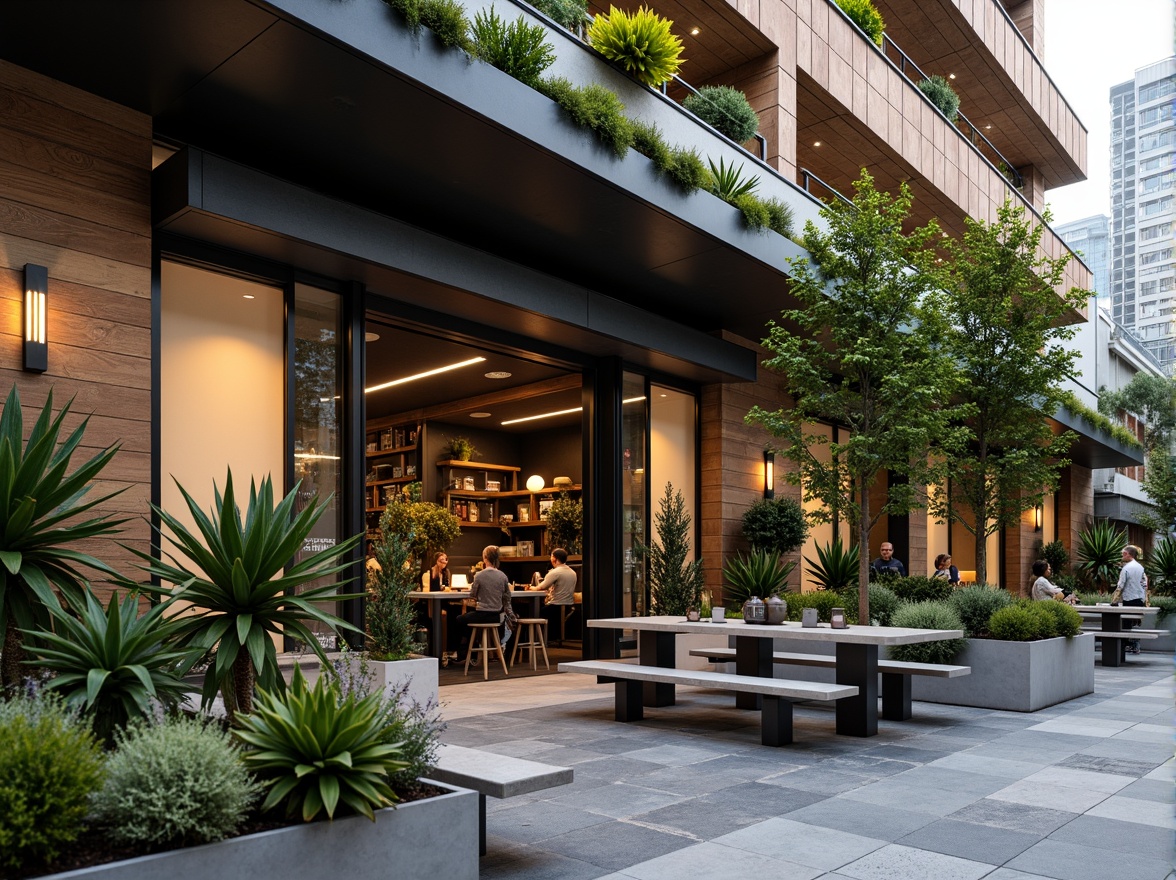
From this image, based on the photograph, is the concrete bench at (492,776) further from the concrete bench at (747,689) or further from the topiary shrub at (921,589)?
the topiary shrub at (921,589)

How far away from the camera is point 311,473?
26.9 feet

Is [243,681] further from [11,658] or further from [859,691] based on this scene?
[859,691]

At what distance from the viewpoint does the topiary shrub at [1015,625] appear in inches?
351

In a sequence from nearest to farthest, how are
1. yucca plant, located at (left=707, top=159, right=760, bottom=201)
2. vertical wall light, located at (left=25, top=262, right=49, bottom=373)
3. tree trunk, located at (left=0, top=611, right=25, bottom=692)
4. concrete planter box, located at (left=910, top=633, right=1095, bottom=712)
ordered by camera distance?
tree trunk, located at (left=0, top=611, right=25, bottom=692)
vertical wall light, located at (left=25, top=262, right=49, bottom=373)
concrete planter box, located at (left=910, top=633, right=1095, bottom=712)
yucca plant, located at (left=707, top=159, right=760, bottom=201)

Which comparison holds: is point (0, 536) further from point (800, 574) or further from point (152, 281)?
point (800, 574)

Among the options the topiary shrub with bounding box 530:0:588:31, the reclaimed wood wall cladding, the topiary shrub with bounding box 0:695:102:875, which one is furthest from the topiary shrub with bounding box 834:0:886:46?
the topiary shrub with bounding box 0:695:102:875

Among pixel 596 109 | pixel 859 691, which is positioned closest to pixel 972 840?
pixel 859 691

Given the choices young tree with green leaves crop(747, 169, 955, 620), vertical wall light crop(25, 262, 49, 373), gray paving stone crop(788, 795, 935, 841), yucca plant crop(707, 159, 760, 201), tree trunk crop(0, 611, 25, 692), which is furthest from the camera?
yucca plant crop(707, 159, 760, 201)

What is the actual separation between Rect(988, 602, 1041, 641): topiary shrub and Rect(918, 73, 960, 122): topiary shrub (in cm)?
1097

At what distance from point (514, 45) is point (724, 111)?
4156 mm

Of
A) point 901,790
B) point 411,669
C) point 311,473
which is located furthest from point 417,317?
point 901,790

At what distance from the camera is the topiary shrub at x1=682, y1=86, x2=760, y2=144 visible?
36.1 ft

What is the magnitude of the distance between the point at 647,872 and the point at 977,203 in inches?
659

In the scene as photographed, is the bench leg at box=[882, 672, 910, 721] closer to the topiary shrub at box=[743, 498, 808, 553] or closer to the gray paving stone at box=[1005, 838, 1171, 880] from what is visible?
the gray paving stone at box=[1005, 838, 1171, 880]
